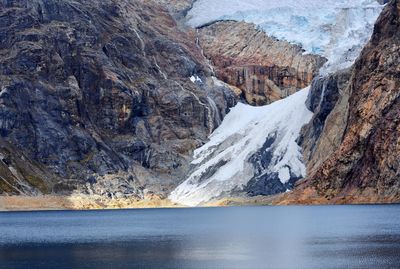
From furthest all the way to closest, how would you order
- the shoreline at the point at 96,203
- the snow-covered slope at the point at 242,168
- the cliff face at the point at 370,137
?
the snow-covered slope at the point at 242,168 → the shoreline at the point at 96,203 → the cliff face at the point at 370,137

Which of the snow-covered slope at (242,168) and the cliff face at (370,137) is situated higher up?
the cliff face at (370,137)

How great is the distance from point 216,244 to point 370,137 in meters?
84.0

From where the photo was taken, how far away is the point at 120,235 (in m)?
96.7

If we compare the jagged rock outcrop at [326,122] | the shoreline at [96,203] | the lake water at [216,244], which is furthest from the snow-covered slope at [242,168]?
the lake water at [216,244]

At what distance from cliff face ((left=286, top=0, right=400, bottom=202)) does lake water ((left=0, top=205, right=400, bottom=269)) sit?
1487 inches

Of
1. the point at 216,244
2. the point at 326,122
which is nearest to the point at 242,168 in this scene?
the point at 326,122

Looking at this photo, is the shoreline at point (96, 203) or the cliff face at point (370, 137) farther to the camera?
the shoreline at point (96, 203)

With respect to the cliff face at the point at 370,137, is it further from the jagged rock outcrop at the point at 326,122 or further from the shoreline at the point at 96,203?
the shoreline at the point at 96,203

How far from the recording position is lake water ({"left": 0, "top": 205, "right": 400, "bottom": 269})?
6512 cm

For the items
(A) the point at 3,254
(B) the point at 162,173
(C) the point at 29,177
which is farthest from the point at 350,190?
(A) the point at 3,254

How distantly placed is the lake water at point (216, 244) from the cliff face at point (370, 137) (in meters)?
37.8

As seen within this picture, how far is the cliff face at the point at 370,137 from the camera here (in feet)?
502

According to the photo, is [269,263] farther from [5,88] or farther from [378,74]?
[5,88]

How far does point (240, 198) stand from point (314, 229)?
8990 centimetres
